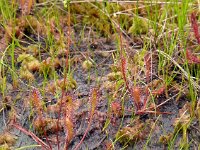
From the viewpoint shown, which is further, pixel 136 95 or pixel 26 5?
pixel 26 5

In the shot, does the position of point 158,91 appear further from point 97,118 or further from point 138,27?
point 138,27

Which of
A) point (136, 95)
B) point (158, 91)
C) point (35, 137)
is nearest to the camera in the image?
point (35, 137)

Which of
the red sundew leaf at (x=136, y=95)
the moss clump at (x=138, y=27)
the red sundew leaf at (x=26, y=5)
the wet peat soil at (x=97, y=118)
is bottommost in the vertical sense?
the wet peat soil at (x=97, y=118)

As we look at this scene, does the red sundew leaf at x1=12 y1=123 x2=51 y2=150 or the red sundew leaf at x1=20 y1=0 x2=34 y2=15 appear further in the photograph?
the red sundew leaf at x1=20 y1=0 x2=34 y2=15

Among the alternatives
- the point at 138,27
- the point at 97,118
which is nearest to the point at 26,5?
the point at 138,27

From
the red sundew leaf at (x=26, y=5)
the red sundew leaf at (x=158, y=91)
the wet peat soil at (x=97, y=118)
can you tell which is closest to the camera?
the wet peat soil at (x=97, y=118)

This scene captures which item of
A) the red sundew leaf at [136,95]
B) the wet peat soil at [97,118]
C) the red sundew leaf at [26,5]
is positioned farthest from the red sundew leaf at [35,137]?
the red sundew leaf at [26,5]

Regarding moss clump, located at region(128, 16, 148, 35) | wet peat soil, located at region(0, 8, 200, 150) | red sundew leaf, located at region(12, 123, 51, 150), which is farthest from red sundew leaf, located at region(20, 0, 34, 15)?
red sundew leaf, located at region(12, 123, 51, 150)

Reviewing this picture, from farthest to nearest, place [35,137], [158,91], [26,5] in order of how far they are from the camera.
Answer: [26,5] → [158,91] → [35,137]

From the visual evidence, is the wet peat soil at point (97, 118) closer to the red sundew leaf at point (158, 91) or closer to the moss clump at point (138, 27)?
the red sundew leaf at point (158, 91)

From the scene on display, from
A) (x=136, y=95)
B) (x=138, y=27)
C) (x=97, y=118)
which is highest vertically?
(x=138, y=27)

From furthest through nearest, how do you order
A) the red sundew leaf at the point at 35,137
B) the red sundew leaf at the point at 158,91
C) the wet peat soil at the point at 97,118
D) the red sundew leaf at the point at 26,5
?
the red sundew leaf at the point at 26,5
the red sundew leaf at the point at 158,91
the wet peat soil at the point at 97,118
the red sundew leaf at the point at 35,137

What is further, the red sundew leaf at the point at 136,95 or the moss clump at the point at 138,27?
the moss clump at the point at 138,27

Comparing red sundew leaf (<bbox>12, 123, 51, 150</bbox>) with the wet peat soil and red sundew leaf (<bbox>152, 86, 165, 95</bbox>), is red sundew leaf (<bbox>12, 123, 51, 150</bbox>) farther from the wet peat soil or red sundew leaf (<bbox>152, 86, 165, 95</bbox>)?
red sundew leaf (<bbox>152, 86, 165, 95</bbox>)
